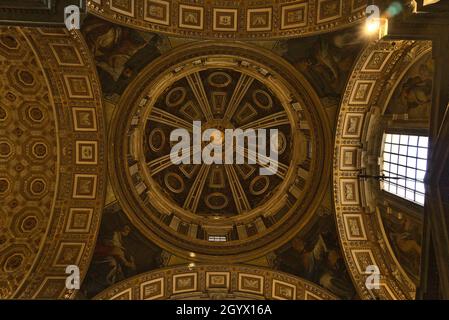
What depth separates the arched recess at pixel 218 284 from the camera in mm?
16234

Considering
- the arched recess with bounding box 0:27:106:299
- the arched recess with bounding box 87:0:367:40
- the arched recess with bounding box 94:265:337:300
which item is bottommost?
the arched recess with bounding box 94:265:337:300

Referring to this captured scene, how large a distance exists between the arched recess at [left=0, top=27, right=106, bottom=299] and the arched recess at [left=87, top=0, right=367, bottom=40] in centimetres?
248

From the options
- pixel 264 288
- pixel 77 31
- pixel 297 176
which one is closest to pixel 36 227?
pixel 77 31

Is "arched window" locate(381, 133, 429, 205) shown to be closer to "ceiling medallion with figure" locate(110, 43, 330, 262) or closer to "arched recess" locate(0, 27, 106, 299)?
"ceiling medallion with figure" locate(110, 43, 330, 262)

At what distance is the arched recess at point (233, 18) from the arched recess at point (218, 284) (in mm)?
8541

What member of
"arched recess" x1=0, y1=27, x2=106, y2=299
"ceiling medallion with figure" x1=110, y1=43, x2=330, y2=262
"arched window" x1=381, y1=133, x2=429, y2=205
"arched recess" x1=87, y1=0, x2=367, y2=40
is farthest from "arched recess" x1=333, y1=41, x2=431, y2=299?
"arched recess" x1=0, y1=27, x2=106, y2=299

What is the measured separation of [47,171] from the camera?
645 inches

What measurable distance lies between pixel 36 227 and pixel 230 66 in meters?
9.39

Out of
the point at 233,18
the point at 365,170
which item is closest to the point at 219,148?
the point at 233,18

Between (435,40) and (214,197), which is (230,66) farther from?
(435,40)

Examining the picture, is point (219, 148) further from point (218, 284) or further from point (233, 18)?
point (233, 18)

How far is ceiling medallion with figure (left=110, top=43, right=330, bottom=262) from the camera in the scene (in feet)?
52.9

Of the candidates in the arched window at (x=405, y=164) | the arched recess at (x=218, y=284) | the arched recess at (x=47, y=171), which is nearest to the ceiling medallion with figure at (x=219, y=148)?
the arched recess at (x=218, y=284)

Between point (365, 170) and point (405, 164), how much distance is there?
1678mm
